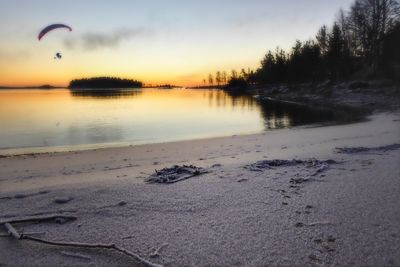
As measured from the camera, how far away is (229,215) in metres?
5.52

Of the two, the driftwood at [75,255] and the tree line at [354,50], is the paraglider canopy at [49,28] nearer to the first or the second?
the driftwood at [75,255]

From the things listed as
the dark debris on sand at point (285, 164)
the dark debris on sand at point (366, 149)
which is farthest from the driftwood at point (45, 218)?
the dark debris on sand at point (366, 149)

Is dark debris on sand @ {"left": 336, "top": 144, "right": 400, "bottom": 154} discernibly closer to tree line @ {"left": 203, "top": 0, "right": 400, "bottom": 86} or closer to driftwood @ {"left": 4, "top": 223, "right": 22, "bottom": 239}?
driftwood @ {"left": 4, "top": 223, "right": 22, "bottom": 239}

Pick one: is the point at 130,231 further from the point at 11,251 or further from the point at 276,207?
the point at 276,207

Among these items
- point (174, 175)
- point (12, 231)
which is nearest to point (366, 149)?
point (174, 175)

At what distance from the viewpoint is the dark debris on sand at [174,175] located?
24.7ft

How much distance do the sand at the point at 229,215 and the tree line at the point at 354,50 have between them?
150ft

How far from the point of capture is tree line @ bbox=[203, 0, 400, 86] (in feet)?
160

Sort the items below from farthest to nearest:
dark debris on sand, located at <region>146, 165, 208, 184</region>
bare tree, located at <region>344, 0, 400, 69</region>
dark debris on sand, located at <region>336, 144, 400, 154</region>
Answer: bare tree, located at <region>344, 0, 400, 69</region>, dark debris on sand, located at <region>336, 144, 400, 154</region>, dark debris on sand, located at <region>146, 165, 208, 184</region>

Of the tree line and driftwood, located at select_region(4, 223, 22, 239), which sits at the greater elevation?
the tree line

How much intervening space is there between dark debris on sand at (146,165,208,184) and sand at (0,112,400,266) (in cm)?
23

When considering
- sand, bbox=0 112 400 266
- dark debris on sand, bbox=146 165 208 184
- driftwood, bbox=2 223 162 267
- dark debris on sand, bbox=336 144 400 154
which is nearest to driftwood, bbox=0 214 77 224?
sand, bbox=0 112 400 266

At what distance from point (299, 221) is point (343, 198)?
4.90 ft

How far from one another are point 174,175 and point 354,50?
7032 cm
